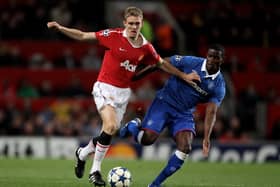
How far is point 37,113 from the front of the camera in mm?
21000

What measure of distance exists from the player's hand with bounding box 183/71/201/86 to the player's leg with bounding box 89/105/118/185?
3.39 feet

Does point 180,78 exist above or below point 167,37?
above

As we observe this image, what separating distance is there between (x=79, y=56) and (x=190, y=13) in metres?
4.52

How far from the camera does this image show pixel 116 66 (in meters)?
11.1

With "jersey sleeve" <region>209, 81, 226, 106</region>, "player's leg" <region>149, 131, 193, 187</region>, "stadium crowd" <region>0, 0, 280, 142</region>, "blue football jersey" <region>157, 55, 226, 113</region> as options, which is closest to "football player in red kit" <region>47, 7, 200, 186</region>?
"blue football jersey" <region>157, 55, 226, 113</region>

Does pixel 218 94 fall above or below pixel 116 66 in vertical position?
below

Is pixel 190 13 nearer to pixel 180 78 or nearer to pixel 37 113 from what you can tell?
pixel 37 113

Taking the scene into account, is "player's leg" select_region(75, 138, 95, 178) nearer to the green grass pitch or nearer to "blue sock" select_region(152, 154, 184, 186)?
the green grass pitch

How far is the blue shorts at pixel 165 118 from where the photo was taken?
11531mm

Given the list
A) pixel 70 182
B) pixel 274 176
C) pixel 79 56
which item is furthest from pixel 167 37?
pixel 70 182

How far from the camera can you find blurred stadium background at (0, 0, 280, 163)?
20.2m

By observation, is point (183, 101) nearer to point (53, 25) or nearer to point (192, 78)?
point (192, 78)

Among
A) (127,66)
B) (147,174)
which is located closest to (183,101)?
(127,66)

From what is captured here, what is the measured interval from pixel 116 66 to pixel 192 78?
1006mm
